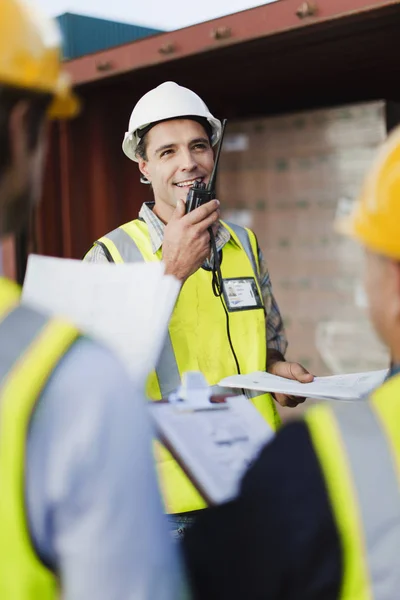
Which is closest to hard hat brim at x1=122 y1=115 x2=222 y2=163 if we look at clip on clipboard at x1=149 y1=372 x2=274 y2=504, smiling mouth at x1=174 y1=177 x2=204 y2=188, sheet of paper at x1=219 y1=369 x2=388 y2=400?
smiling mouth at x1=174 y1=177 x2=204 y2=188

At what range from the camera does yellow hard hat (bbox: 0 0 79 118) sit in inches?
32.7

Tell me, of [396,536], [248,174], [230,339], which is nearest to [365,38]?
[248,174]

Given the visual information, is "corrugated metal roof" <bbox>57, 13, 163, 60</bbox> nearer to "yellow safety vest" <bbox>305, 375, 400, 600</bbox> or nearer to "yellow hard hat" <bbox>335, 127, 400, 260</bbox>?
"yellow hard hat" <bbox>335, 127, 400, 260</bbox>

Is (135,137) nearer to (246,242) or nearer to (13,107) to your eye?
(246,242)

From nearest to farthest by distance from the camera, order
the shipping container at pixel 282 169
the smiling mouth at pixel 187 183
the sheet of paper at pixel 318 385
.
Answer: the sheet of paper at pixel 318 385 < the smiling mouth at pixel 187 183 < the shipping container at pixel 282 169

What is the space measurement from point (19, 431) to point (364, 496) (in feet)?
1.41

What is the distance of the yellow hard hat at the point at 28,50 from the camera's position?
83cm

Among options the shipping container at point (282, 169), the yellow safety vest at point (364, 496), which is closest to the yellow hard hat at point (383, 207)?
the yellow safety vest at point (364, 496)

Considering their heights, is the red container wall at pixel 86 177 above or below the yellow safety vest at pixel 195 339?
above

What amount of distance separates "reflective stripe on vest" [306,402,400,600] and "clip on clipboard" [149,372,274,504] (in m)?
0.27

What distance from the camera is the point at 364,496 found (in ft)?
3.00

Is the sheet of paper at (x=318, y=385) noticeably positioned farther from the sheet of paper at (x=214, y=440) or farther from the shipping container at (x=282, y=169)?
the shipping container at (x=282, y=169)

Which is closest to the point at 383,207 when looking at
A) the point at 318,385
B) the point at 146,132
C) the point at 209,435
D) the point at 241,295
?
the point at 209,435

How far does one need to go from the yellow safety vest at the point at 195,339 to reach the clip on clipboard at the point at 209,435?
2.53ft
